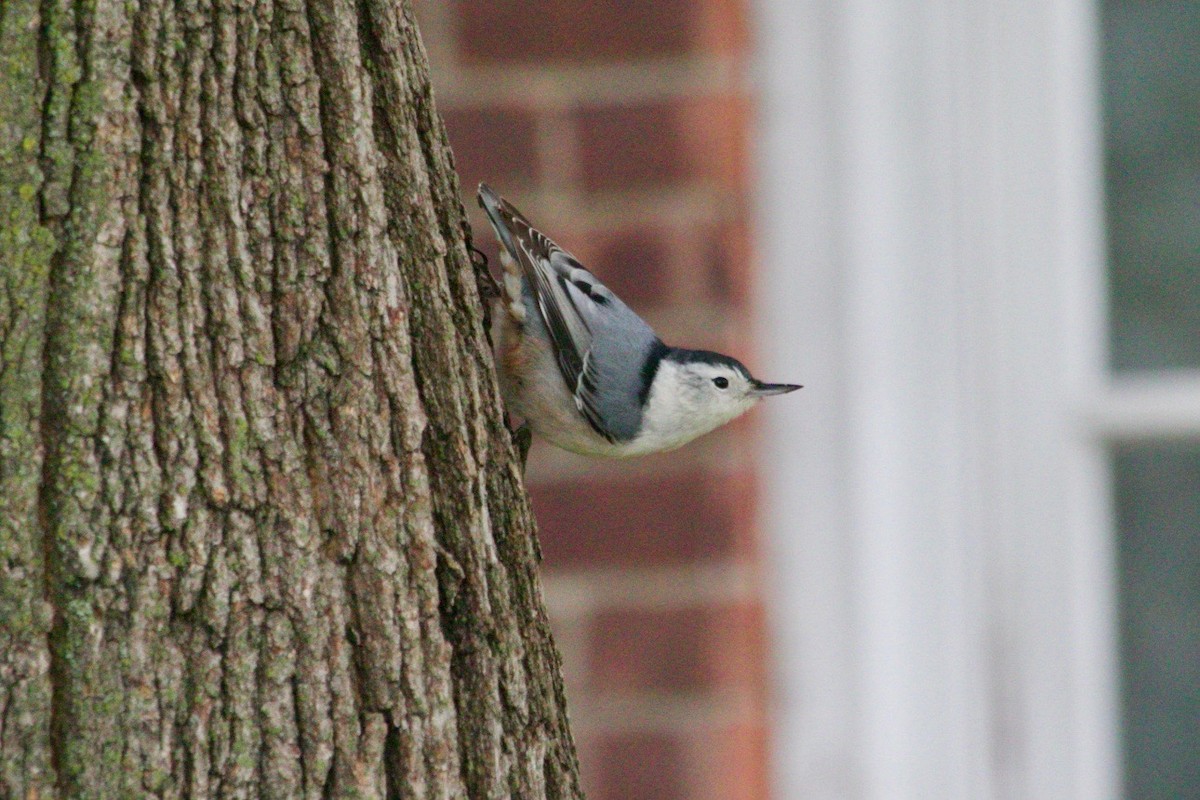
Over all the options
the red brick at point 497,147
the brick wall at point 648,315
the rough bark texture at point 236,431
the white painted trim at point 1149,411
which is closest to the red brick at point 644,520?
the brick wall at point 648,315

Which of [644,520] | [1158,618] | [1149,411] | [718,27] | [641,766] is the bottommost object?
[641,766]

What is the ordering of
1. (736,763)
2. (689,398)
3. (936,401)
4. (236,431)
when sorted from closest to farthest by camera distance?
(236,431)
(689,398)
(736,763)
(936,401)

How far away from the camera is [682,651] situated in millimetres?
2553

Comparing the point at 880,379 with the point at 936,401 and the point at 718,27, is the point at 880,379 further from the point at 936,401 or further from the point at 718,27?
the point at 718,27

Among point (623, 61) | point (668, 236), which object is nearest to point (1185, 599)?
point (668, 236)

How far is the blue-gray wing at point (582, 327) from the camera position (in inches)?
79.2

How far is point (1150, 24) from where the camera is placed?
109 inches

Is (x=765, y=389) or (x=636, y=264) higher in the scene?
(x=636, y=264)

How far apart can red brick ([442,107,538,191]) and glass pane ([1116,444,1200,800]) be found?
1074 mm

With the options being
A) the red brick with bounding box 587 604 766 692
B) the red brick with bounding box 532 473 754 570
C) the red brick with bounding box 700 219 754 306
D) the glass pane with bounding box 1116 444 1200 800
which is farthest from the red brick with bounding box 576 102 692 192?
the glass pane with bounding box 1116 444 1200 800

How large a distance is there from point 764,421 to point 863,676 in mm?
415

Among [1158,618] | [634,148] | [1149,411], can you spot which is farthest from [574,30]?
[1158,618]

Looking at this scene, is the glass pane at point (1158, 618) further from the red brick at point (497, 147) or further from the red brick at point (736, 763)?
the red brick at point (497, 147)

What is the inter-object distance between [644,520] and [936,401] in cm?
51
